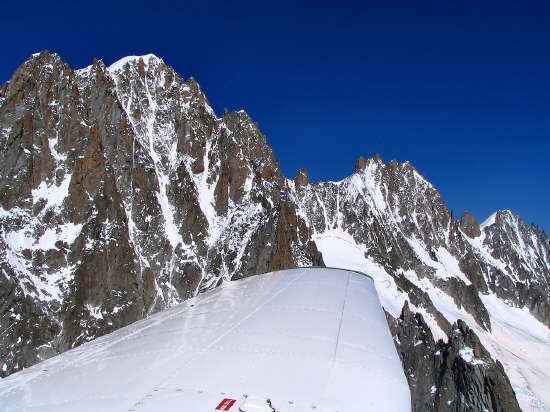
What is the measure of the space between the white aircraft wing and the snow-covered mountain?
122 ft

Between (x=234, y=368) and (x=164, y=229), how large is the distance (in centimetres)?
8217

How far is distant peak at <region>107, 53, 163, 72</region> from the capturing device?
101338 millimetres

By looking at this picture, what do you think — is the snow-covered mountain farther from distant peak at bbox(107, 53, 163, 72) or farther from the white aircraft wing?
the white aircraft wing

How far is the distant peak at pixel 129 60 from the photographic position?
101 meters

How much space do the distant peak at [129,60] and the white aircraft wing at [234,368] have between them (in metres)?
101

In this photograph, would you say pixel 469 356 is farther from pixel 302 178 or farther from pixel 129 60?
pixel 302 178

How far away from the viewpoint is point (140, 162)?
85.7 meters

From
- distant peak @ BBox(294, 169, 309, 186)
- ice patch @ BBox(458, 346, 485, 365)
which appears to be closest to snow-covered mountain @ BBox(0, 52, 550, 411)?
ice patch @ BBox(458, 346, 485, 365)

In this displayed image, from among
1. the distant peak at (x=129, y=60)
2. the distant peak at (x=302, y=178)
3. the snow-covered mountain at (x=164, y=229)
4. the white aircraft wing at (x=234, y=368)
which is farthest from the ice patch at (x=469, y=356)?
the distant peak at (x=302, y=178)

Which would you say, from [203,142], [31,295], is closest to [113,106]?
[203,142]

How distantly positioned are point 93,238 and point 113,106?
2639 cm

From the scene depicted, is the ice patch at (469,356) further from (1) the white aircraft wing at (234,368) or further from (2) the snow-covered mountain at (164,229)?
(1) the white aircraft wing at (234,368)

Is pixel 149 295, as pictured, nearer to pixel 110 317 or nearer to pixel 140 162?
pixel 110 317

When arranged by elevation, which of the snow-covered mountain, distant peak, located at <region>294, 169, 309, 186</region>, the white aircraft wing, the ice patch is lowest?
the white aircraft wing
